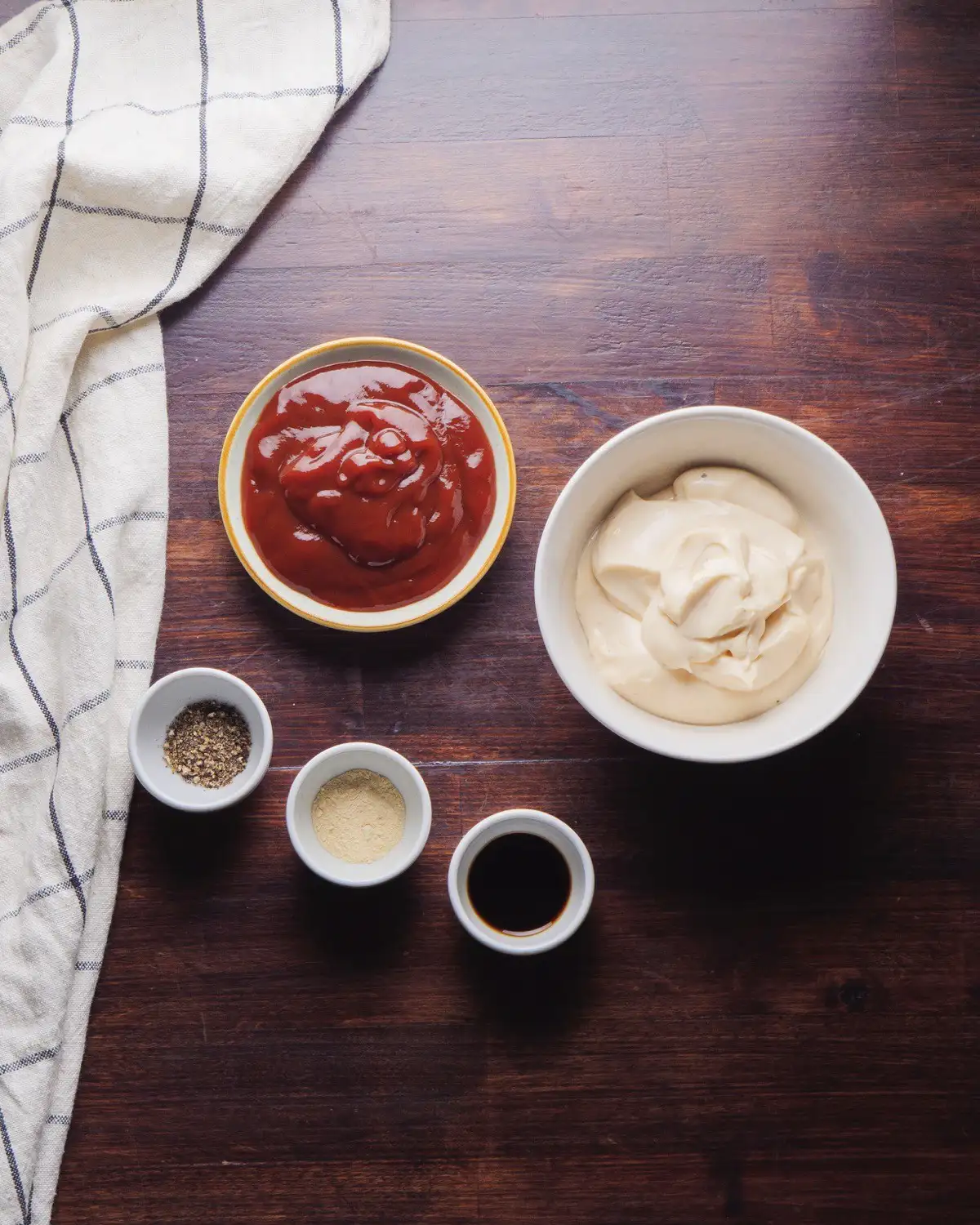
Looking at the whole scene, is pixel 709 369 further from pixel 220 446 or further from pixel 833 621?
pixel 220 446

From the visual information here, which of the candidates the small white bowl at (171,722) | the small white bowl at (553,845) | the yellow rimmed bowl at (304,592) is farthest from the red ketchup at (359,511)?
the small white bowl at (553,845)

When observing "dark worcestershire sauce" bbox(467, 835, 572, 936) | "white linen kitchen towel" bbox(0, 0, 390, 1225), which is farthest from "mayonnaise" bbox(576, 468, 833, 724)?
"white linen kitchen towel" bbox(0, 0, 390, 1225)

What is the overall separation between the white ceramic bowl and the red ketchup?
0.70 ft

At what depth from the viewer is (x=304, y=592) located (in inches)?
56.7

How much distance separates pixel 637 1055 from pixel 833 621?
70 centimetres

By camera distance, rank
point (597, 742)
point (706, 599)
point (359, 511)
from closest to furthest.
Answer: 1. point (706, 599)
2. point (359, 511)
3. point (597, 742)

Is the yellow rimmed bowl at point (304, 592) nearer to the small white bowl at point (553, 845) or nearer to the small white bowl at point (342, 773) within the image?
the small white bowl at point (342, 773)

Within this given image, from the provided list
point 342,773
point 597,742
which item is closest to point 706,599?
point 597,742

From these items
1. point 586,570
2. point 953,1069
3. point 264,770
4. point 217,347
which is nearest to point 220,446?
point 217,347

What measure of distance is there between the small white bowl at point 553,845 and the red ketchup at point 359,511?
1.12 feet

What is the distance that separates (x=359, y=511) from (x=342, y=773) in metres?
0.38

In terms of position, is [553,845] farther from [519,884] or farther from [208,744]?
[208,744]

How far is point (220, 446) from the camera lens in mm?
1515

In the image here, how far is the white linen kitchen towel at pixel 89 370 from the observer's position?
145 cm
